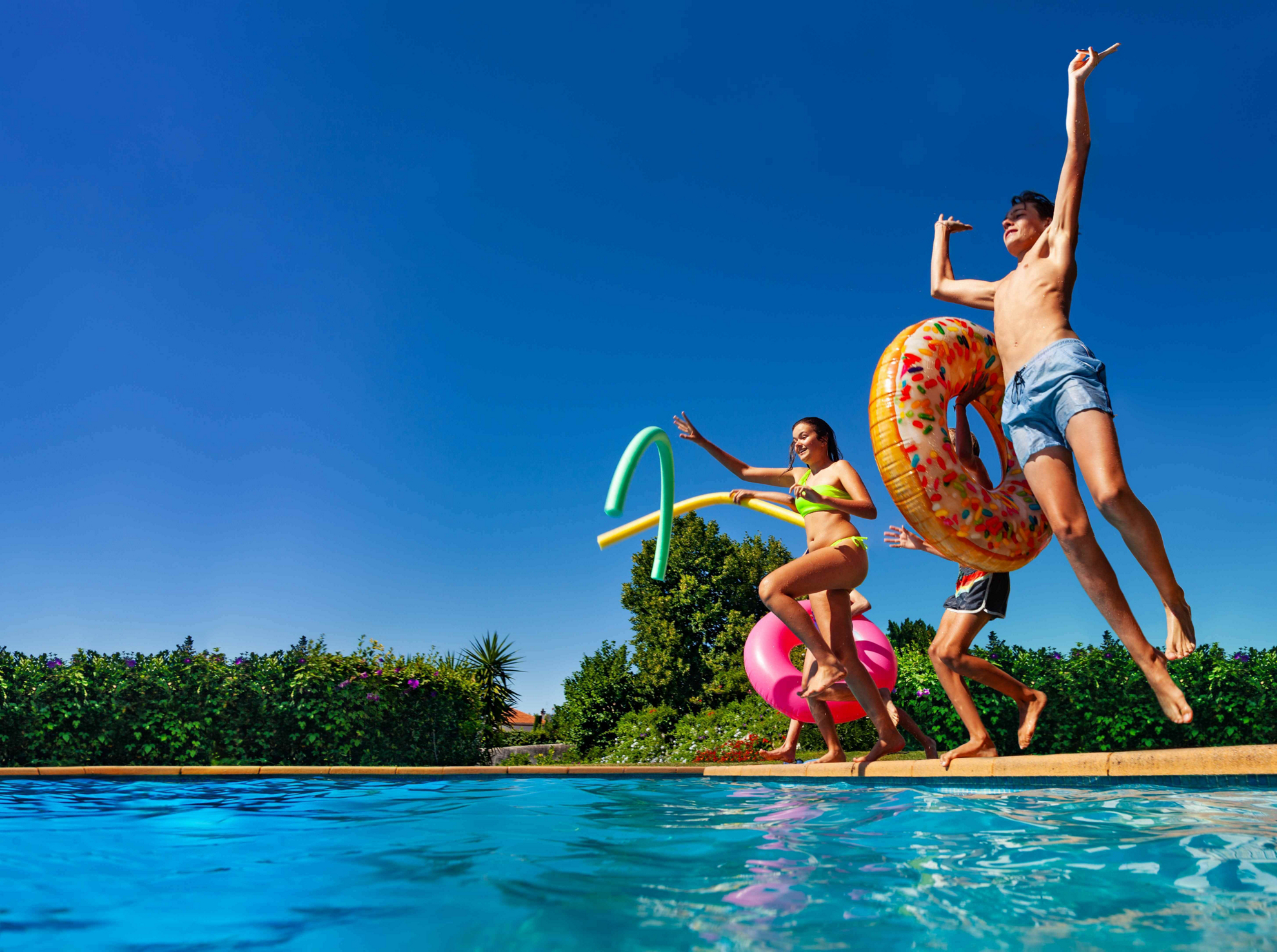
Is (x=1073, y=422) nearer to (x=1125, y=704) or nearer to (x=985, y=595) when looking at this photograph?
(x=985, y=595)

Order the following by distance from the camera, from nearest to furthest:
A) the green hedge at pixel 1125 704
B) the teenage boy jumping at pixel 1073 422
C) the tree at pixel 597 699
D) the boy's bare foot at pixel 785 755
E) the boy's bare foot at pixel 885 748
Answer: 1. the teenage boy jumping at pixel 1073 422
2. the boy's bare foot at pixel 885 748
3. the boy's bare foot at pixel 785 755
4. the green hedge at pixel 1125 704
5. the tree at pixel 597 699

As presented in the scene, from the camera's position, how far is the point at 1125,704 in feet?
33.1

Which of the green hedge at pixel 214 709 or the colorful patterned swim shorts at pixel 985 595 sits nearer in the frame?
the colorful patterned swim shorts at pixel 985 595

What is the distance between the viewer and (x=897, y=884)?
2.57 metres

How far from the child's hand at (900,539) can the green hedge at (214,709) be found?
9.09 metres

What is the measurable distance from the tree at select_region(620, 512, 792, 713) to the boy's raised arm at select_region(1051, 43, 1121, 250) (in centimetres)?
1757

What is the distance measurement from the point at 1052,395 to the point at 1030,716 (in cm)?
274

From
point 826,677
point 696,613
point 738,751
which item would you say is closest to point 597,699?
point 696,613

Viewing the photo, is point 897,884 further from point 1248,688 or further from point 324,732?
point 324,732

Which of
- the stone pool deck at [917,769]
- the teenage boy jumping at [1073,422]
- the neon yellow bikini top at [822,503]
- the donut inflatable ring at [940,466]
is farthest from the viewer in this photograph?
the neon yellow bikini top at [822,503]

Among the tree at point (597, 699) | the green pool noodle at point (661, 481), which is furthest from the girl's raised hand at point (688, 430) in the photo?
the tree at point (597, 699)

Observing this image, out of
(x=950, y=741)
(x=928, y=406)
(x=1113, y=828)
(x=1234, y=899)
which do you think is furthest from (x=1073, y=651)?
(x=1234, y=899)

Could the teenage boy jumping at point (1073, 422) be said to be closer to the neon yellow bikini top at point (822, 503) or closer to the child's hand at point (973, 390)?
the child's hand at point (973, 390)

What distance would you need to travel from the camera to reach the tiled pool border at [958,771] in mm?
3848
